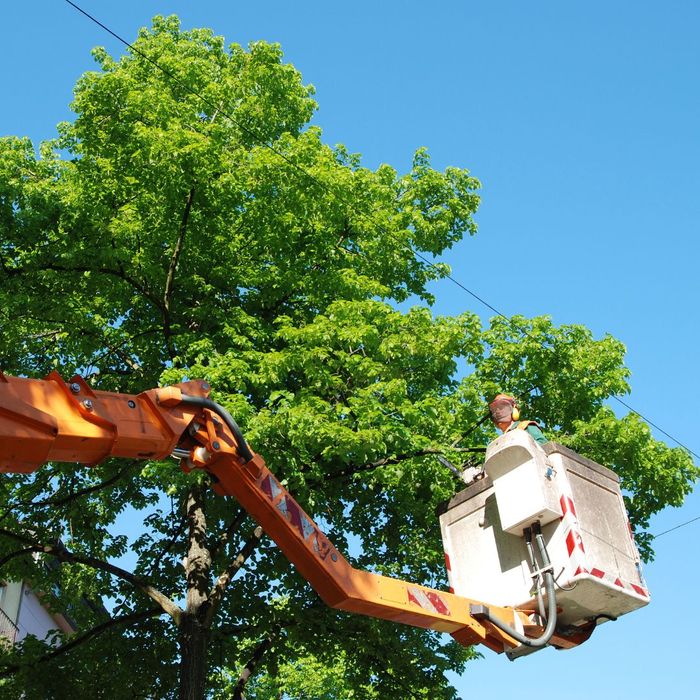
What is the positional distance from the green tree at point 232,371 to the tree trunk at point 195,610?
28 mm

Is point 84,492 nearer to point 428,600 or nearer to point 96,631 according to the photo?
point 96,631

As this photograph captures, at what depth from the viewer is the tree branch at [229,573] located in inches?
458

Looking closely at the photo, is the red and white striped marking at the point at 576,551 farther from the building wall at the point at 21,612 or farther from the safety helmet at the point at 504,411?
the building wall at the point at 21,612

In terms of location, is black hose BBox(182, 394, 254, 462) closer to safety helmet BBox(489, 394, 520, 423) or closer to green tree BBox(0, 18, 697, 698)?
safety helmet BBox(489, 394, 520, 423)

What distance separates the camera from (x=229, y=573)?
12188 millimetres

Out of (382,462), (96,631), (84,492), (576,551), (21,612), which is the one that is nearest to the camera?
(576,551)

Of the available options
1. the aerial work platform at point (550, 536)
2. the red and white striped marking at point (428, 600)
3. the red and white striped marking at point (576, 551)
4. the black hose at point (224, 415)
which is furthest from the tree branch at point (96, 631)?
the red and white striped marking at point (576, 551)

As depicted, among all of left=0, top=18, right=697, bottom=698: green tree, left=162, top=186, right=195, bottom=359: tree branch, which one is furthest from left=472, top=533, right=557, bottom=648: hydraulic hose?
left=162, top=186, right=195, bottom=359: tree branch

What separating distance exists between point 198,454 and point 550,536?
8.96 feet

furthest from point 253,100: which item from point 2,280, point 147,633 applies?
point 147,633

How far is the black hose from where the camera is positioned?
6.35 meters

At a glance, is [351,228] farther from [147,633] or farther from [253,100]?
[147,633]

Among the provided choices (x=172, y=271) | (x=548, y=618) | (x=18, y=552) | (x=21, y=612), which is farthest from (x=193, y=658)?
(x=21, y=612)

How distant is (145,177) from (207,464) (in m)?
7.46
